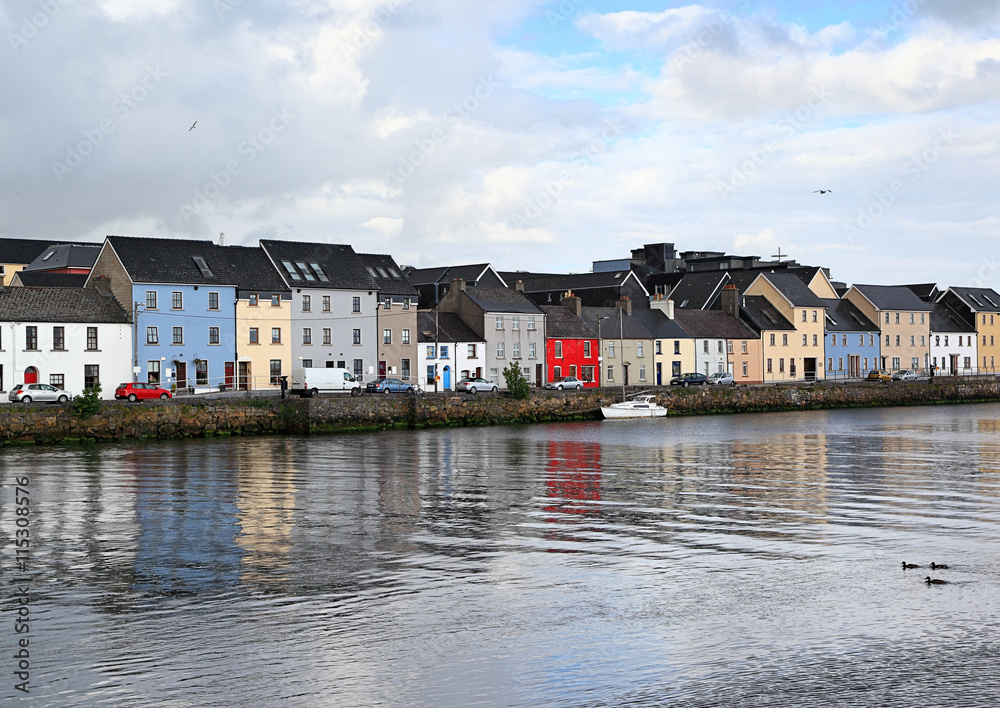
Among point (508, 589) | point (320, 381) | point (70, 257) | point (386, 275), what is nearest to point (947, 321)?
point (386, 275)

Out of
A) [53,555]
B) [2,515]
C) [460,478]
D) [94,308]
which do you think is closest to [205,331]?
[94,308]

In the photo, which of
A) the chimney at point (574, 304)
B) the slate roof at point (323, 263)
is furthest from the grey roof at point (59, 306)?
the chimney at point (574, 304)

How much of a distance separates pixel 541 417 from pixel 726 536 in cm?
5717

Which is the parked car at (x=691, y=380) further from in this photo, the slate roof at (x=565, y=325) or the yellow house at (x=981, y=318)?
the yellow house at (x=981, y=318)

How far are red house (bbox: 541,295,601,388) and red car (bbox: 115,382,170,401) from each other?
133 ft

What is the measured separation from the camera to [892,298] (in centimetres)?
14188

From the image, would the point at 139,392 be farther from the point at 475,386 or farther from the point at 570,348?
the point at 570,348

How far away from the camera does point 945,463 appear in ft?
149

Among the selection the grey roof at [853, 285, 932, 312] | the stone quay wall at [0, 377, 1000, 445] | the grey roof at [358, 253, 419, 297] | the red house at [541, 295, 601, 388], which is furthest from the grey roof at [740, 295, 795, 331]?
the grey roof at [358, 253, 419, 297]

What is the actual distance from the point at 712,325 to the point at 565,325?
765 inches

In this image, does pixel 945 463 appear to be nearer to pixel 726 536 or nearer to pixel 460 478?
pixel 460 478

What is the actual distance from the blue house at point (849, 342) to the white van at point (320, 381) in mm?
69624

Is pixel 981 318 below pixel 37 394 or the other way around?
the other way around

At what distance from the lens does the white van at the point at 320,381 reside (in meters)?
79.2
